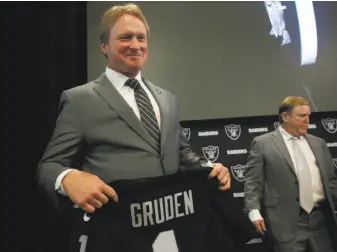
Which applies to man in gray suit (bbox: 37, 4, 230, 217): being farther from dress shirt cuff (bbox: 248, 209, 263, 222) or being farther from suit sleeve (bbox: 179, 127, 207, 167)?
dress shirt cuff (bbox: 248, 209, 263, 222)

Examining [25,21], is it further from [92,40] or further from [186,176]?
[186,176]

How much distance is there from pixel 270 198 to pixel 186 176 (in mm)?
1888

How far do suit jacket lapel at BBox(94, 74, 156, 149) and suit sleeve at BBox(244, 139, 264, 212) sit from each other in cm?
190

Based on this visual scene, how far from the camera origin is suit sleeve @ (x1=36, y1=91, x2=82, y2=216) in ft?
3.54

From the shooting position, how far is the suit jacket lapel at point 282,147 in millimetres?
2865

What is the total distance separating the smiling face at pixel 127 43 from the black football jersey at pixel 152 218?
365mm

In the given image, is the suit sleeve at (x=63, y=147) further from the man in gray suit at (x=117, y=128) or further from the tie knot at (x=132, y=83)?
the tie knot at (x=132, y=83)

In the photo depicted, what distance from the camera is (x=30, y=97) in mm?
2566

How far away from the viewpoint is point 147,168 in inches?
45.5

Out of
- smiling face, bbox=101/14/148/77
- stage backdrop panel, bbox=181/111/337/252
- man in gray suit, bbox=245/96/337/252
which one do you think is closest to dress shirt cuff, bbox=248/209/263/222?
man in gray suit, bbox=245/96/337/252

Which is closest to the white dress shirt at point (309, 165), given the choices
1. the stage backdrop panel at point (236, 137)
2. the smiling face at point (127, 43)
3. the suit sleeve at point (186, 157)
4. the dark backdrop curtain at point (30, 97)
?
the stage backdrop panel at point (236, 137)

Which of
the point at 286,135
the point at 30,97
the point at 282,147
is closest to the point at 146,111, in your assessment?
the point at 30,97

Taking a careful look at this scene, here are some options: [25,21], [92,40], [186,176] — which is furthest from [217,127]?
[186,176]

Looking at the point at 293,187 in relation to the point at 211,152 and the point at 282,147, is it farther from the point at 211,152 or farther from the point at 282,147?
the point at 211,152
